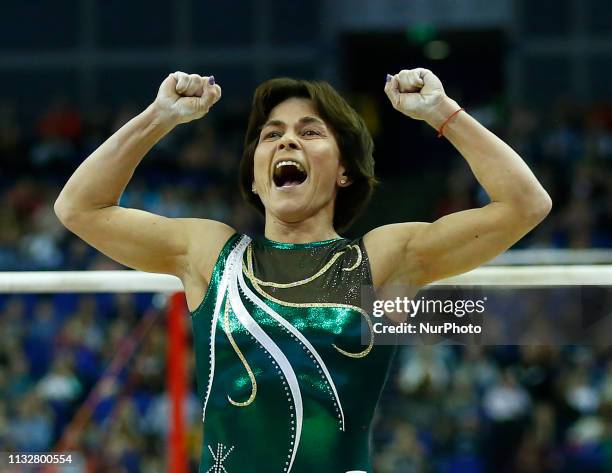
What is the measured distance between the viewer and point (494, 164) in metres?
2.73

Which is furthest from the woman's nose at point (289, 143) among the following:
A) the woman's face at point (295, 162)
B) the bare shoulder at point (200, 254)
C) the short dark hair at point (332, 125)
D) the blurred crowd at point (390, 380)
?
the blurred crowd at point (390, 380)

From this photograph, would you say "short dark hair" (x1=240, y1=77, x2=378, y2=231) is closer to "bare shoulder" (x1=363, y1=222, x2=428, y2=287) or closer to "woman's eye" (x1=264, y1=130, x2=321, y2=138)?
"woman's eye" (x1=264, y1=130, x2=321, y2=138)

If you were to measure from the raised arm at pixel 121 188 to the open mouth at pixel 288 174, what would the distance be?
0.23 m

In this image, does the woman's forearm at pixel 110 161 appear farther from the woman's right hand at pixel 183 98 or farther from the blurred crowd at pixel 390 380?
the blurred crowd at pixel 390 380

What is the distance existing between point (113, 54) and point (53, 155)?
102 inches

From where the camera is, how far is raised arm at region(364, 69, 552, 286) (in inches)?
107

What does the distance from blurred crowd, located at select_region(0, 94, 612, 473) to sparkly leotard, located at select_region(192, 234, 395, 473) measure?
58.0 inches

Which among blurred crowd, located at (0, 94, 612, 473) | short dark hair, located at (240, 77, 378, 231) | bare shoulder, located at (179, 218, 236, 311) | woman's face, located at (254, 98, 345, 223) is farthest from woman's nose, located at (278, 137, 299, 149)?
blurred crowd, located at (0, 94, 612, 473)

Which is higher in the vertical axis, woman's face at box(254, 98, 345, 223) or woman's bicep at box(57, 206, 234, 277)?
woman's face at box(254, 98, 345, 223)

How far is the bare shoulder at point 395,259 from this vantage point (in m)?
2.84

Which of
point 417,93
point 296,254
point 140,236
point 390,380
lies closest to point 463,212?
point 417,93

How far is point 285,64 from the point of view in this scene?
14047 millimetres

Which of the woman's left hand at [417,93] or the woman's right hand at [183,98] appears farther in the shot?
the woman's right hand at [183,98]

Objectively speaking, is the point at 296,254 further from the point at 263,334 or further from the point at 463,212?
the point at 463,212
